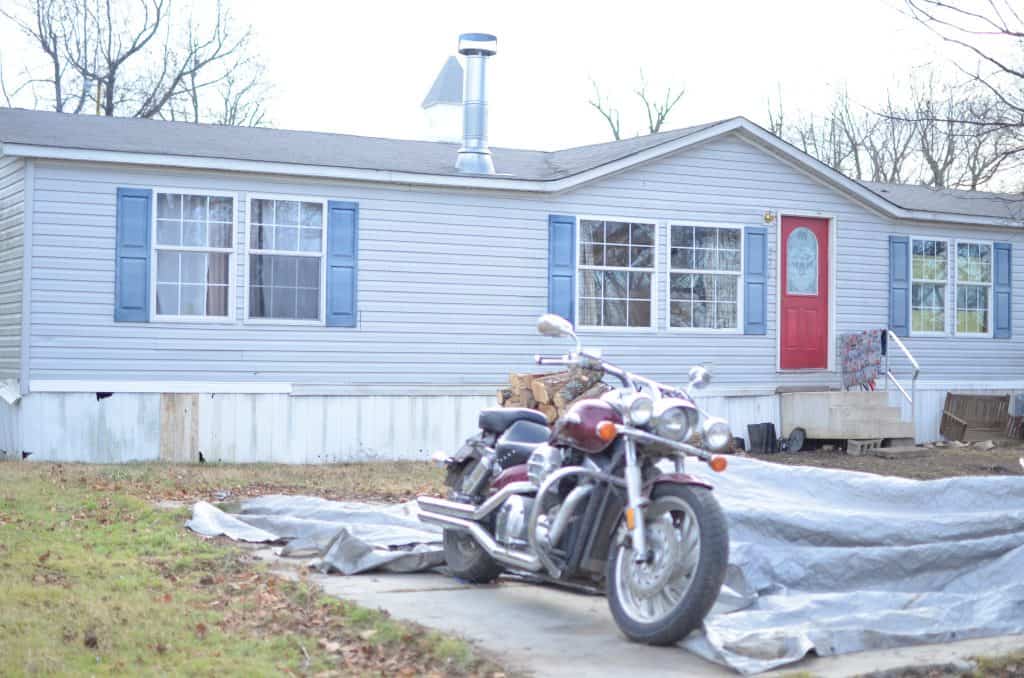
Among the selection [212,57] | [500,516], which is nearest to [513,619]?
[500,516]

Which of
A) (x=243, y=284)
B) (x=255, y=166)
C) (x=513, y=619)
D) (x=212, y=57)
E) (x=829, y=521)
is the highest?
(x=212, y=57)

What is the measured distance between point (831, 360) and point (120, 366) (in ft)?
29.8

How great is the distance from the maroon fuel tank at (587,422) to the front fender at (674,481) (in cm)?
29

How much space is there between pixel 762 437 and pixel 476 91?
5.80m

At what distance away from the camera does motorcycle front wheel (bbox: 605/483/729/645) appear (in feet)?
16.7

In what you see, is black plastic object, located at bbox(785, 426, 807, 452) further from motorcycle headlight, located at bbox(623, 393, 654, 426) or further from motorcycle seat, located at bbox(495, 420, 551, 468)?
motorcycle headlight, located at bbox(623, 393, 654, 426)

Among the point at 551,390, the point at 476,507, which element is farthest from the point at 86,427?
the point at 476,507

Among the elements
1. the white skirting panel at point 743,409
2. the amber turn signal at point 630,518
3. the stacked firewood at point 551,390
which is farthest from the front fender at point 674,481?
the white skirting panel at point 743,409

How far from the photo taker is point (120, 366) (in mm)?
13180

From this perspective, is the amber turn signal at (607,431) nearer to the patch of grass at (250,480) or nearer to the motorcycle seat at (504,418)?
the motorcycle seat at (504,418)

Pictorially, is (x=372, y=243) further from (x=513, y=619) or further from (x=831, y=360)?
(x=513, y=619)

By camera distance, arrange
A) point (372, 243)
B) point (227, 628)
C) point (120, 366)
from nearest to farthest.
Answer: point (227, 628) < point (120, 366) < point (372, 243)

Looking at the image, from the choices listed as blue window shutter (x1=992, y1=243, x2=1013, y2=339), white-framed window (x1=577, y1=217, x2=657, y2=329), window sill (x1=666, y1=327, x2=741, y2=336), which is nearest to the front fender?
white-framed window (x1=577, y1=217, x2=657, y2=329)

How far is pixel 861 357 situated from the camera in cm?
1648
